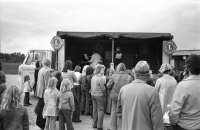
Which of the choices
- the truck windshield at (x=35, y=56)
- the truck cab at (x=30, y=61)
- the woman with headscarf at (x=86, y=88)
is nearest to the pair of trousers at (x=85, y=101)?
the woman with headscarf at (x=86, y=88)

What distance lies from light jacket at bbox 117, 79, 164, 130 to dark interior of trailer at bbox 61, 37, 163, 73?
883cm

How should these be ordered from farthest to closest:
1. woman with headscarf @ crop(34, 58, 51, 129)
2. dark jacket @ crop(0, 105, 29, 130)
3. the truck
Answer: the truck → woman with headscarf @ crop(34, 58, 51, 129) → dark jacket @ crop(0, 105, 29, 130)

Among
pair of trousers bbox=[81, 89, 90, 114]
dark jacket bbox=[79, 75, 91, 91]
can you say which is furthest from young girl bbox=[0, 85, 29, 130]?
pair of trousers bbox=[81, 89, 90, 114]

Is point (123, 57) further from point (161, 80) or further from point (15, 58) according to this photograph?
point (15, 58)

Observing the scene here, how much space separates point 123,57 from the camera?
1305 cm

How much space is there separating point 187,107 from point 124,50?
1026 centimetres

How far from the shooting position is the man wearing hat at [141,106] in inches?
121

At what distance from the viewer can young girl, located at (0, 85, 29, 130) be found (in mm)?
3584

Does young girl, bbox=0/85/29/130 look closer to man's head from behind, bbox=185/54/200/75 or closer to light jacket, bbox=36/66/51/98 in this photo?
man's head from behind, bbox=185/54/200/75

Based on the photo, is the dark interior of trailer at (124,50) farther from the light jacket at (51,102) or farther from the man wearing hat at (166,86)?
the man wearing hat at (166,86)

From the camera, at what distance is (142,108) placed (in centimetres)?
312

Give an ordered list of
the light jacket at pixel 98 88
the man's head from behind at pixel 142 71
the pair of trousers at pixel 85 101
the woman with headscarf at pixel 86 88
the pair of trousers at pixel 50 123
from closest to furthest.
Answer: the man's head from behind at pixel 142 71, the pair of trousers at pixel 50 123, the light jacket at pixel 98 88, the woman with headscarf at pixel 86 88, the pair of trousers at pixel 85 101

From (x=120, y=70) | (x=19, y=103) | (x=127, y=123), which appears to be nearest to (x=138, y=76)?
(x=127, y=123)

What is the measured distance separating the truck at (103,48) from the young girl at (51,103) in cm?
444
